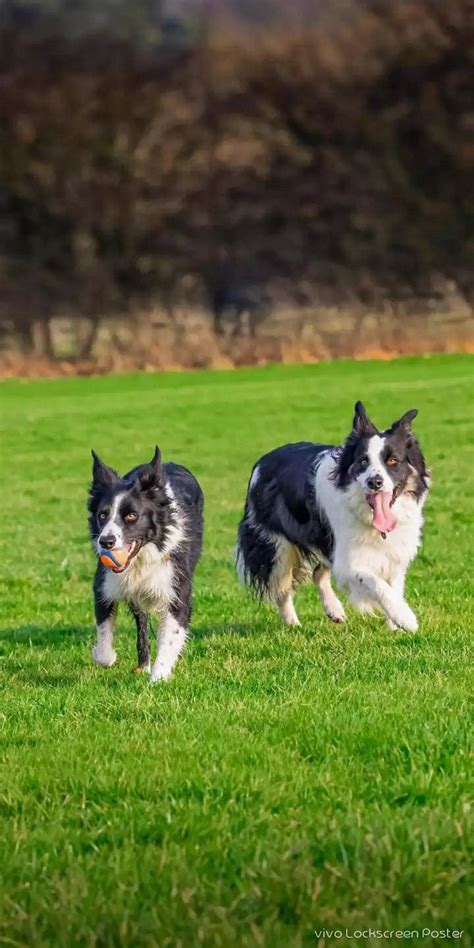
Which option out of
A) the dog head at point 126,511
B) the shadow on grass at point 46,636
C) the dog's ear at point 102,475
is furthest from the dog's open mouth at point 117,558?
the shadow on grass at point 46,636

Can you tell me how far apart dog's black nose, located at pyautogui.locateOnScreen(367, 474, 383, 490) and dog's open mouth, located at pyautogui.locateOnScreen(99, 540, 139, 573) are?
1513mm

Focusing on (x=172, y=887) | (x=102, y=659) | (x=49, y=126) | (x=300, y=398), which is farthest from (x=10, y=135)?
(x=172, y=887)

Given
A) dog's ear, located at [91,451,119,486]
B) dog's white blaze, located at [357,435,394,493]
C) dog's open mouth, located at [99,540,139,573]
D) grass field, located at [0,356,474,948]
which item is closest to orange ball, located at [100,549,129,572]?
dog's open mouth, located at [99,540,139,573]

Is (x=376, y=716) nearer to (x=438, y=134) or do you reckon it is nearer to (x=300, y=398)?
(x=300, y=398)

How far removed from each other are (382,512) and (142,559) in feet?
4.91

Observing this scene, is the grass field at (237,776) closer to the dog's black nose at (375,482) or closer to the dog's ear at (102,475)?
the dog's black nose at (375,482)

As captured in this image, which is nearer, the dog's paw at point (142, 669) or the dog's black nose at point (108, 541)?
the dog's black nose at point (108, 541)

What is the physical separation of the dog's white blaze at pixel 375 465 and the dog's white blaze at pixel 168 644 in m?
1.40

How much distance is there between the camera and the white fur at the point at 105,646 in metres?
7.60

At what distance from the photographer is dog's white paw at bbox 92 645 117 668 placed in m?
7.60

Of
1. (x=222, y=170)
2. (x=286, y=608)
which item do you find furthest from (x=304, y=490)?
(x=222, y=170)

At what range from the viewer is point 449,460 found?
63.7ft

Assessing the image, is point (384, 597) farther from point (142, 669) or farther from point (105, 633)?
point (105, 633)

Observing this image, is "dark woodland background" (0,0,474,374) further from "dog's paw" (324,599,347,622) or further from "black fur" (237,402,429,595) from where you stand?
"dog's paw" (324,599,347,622)
